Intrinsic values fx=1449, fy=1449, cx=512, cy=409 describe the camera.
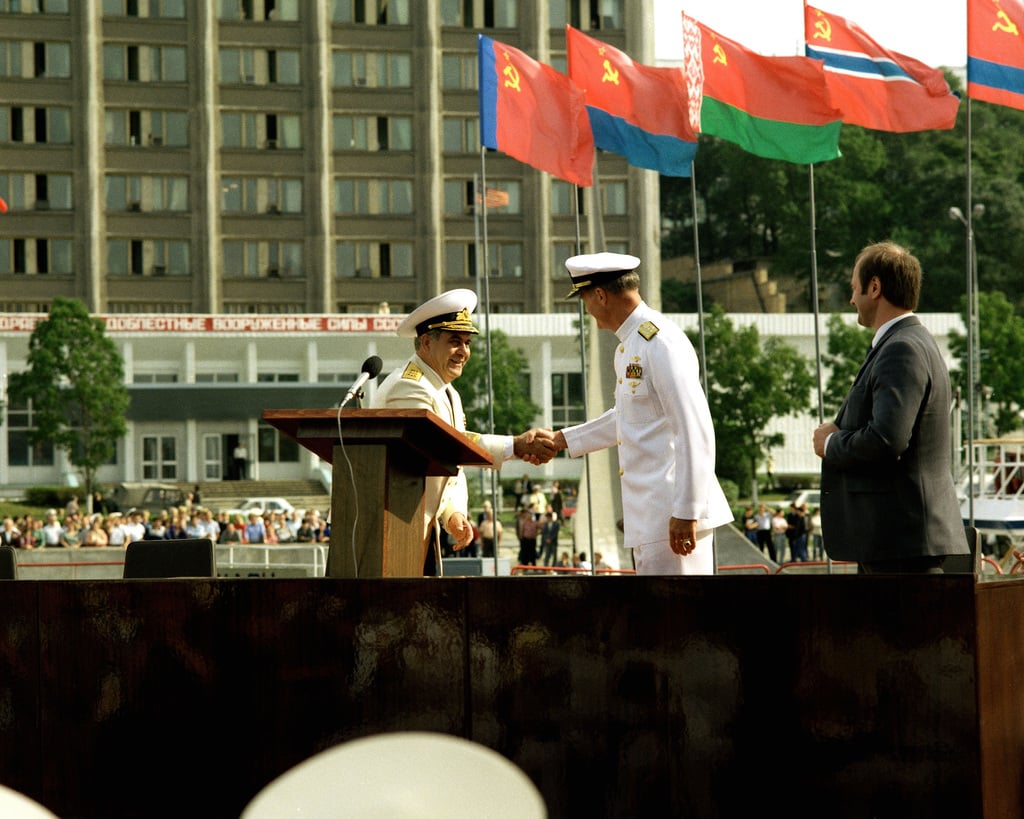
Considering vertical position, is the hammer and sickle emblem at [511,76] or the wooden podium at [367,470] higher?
the hammer and sickle emblem at [511,76]

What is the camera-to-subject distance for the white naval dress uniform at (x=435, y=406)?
6.01 m

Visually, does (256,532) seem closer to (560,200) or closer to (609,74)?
(609,74)

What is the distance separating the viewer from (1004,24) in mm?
13352

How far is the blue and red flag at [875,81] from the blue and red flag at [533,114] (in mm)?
2733

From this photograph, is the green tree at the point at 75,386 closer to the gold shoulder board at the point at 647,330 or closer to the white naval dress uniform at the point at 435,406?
the white naval dress uniform at the point at 435,406

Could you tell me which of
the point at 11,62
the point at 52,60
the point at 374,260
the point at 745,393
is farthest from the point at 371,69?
the point at 745,393

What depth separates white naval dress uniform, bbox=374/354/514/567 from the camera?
19.7ft

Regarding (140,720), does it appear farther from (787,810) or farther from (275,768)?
(787,810)

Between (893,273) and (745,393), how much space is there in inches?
2108

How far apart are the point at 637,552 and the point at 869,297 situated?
4.54 ft

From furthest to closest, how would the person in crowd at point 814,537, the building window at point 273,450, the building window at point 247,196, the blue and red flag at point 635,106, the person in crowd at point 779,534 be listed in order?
the building window at point 247,196
the building window at point 273,450
the person in crowd at point 779,534
the person in crowd at point 814,537
the blue and red flag at point 635,106

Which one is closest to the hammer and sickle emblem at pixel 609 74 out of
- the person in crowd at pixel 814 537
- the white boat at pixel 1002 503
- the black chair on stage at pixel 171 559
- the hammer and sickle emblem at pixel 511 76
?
the hammer and sickle emblem at pixel 511 76

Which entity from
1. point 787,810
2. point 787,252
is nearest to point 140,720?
point 787,810

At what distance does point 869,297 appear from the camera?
494 centimetres
